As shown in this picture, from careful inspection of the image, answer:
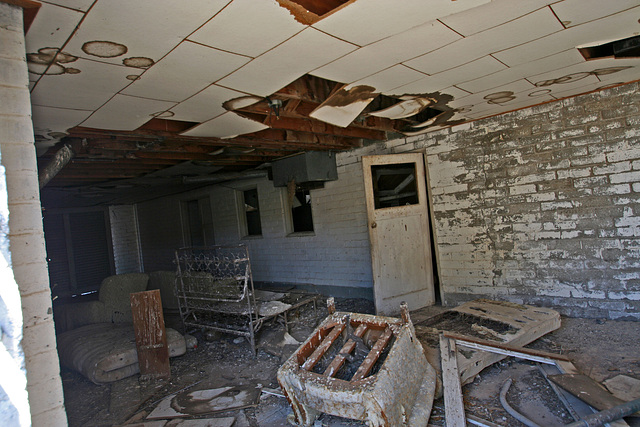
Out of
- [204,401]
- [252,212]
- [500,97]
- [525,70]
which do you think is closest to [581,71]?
[525,70]

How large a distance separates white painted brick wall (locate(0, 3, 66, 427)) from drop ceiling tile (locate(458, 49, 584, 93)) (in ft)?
10.3

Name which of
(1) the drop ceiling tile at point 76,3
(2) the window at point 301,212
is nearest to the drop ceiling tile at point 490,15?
(1) the drop ceiling tile at point 76,3

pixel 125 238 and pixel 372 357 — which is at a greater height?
pixel 125 238

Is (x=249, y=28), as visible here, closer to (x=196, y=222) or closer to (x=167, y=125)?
(x=167, y=125)

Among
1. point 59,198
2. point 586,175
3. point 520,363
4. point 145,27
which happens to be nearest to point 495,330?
point 520,363

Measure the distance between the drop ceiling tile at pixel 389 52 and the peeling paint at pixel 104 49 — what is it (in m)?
1.22

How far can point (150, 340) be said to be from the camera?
3.94m

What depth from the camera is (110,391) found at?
12.4ft

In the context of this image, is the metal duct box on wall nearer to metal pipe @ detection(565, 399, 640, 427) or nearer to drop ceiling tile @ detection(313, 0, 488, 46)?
drop ceiling tile @ detection(313, 0, 488, 46)

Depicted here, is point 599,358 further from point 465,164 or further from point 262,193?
point 262,193

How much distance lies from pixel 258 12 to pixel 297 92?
116 centimetres

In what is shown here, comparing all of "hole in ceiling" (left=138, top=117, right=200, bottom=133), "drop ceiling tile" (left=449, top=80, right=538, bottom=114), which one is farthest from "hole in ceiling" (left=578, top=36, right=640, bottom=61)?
"hole in ceiling" (left=138, top=117, right=200, bottom=133)

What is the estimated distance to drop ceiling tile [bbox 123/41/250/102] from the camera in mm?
2211

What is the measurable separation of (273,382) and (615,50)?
157 inches
